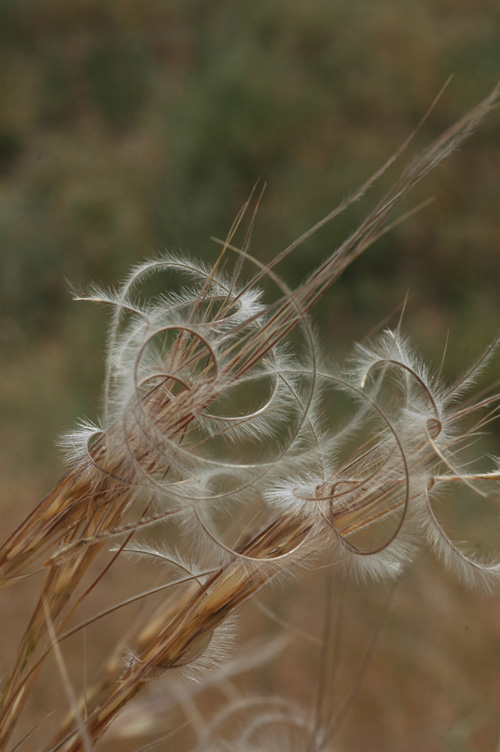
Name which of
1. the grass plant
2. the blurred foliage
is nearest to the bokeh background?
the blurred foliage

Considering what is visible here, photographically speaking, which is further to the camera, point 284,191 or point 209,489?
point 284,191

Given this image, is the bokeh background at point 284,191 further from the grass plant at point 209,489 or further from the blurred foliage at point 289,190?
the grass plant at point 209,489

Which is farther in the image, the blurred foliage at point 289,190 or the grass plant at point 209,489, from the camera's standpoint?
the blurred foliage at point 289,190

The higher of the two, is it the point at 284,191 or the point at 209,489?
the point at 284,191

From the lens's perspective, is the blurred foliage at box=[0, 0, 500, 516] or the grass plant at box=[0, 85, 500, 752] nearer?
the grass plant at box=[0, 85, 500, 752]

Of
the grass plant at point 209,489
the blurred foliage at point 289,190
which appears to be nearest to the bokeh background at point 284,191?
the blurred foliage at point 289,190

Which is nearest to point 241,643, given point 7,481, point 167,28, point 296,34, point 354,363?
point 7,481

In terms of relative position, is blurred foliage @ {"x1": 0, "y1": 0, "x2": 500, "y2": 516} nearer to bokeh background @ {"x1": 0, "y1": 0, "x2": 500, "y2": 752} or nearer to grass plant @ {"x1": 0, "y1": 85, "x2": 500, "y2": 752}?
bokeh background @ {"x1": 0, "y1": 0, "x2": 500, "y2": 752}

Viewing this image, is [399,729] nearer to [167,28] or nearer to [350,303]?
[350,303]

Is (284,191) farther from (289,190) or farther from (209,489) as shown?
(209,489)

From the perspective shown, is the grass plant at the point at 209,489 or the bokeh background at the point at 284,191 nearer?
the grass plant at the point at 209,489

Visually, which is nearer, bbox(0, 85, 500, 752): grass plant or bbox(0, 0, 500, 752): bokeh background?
bbox(0, 85, 500, 752): grass plant

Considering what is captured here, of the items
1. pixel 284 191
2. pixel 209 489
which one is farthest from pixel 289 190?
pixel 209 489
